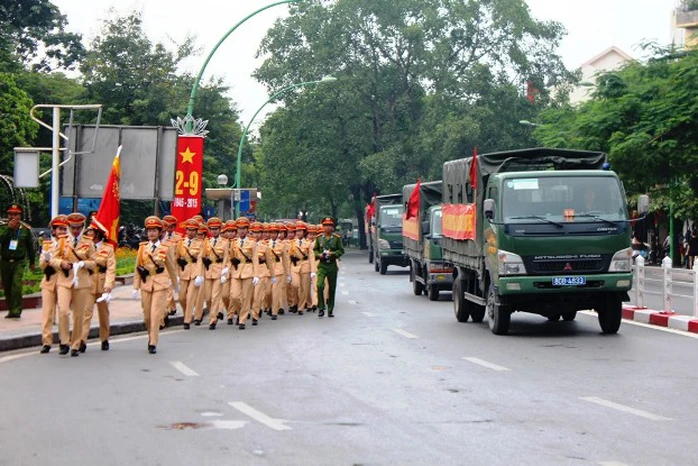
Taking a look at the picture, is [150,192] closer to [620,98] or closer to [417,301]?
[417,301]

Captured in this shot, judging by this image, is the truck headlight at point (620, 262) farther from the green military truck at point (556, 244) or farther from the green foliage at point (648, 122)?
the green foliage at point (648, 122)

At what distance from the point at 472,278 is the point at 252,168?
7304 cm

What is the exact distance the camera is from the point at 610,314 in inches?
734

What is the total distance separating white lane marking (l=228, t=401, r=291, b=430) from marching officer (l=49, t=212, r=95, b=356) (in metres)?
5.13

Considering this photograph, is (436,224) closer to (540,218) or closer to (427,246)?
(427,246)

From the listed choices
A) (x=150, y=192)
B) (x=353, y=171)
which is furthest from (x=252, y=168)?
(x=150, y=192)

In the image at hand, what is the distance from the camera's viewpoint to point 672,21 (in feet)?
305

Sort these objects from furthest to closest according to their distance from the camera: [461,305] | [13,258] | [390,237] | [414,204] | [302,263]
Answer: [390,237], [414,204], [302,263], [461,305], [13,258]

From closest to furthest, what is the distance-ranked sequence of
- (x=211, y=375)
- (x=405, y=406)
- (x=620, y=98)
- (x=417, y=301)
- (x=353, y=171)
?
1. (x=405, y=406)
2. (x=211, y=375)
3. (x=417, y=301)
4. (x=620, y=98)
5. (x=353, y=171)

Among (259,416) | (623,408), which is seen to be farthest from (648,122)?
(259,416)

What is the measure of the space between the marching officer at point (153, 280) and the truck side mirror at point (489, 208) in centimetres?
471

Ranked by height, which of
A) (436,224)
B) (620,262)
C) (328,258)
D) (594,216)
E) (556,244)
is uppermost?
(594,216)

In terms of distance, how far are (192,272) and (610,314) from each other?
7.02 metres

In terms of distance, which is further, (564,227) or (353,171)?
(353,171)
